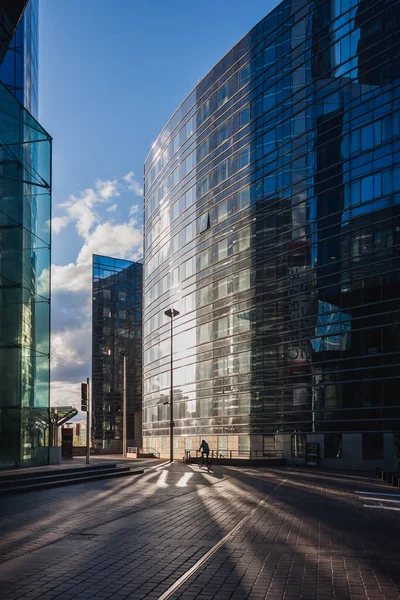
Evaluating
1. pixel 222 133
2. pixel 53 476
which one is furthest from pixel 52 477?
pixel 222 133

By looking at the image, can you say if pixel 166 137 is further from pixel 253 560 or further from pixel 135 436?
pixel 253 560

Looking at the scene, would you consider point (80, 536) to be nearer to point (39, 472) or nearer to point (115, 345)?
point (39, 472)

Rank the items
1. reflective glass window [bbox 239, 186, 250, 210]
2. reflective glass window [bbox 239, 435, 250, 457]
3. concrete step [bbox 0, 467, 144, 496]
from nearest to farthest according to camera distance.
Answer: concrete step [bbox 0, 467, 144, 496] < reflective glass window [bbox 239, 435, 250, 457] < reflective glass window [bbox 239, 186, 250, 210]

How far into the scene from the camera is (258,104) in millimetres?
56500

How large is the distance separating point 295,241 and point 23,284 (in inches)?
1037

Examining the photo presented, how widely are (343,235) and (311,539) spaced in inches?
1446

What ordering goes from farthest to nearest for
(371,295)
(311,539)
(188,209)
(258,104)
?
(188,209), (258,104), (371,295), (311,539)

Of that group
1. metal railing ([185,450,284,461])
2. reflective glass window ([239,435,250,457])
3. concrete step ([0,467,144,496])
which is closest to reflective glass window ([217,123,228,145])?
reflective glass window ([239,435,250,457])

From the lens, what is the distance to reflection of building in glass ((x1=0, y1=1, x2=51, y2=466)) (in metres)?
28.2

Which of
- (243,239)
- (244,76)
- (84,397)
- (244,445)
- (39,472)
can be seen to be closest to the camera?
(39,472)

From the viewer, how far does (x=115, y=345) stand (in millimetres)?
107125

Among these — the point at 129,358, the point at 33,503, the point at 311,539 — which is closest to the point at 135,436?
the point at 129,358

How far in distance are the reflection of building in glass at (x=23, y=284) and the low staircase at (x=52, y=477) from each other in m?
2.95

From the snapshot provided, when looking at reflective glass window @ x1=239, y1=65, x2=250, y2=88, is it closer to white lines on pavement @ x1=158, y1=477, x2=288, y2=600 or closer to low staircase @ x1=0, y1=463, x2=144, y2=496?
low staircase @ x1=0, y1=463, x2=144, y2=496
